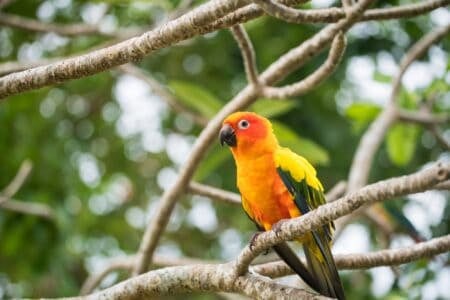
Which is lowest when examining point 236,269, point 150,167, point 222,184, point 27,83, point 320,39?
point 236,269

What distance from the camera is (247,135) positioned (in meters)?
4.05

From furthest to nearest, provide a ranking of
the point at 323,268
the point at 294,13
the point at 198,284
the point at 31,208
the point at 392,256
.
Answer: the point at 31,208, the point at 323,268, the point at 392,256, the point at 198,284, the point at 294,13

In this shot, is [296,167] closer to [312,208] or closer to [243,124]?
[312,208]

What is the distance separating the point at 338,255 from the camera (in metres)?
3.68

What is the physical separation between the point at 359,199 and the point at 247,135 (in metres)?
1.72

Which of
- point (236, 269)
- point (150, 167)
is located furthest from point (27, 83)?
point (150, 167)

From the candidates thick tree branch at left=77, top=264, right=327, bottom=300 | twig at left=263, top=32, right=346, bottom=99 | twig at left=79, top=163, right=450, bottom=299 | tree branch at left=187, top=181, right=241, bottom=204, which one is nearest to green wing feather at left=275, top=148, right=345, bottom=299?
twig at left=79, top=163, right=450, bottom=299

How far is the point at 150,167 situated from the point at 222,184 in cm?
202

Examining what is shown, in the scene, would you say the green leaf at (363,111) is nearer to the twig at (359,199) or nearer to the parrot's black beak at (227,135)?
the parrot's black beak at (227,135)

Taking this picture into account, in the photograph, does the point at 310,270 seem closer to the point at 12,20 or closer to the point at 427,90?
the point at 427,90

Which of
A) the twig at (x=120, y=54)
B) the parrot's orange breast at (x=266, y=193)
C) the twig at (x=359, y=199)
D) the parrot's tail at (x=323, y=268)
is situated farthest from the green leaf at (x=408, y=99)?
the twig at (x=120, y=54)

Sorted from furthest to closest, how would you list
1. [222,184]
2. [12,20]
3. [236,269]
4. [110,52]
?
1. [222,184]
2. [12,20]
3. [236,269]
4. [110,52]

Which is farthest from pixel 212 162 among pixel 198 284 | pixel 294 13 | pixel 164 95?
pixel 294 13

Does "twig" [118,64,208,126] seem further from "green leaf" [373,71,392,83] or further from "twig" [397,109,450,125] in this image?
"twig" [397,109,450,125]
